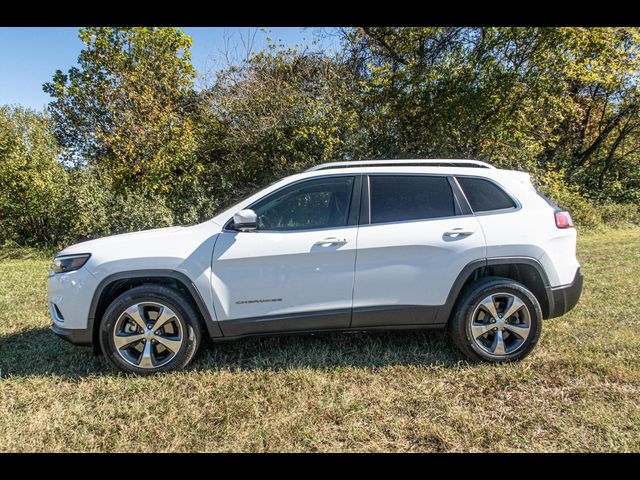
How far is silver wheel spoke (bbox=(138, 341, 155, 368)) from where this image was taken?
10.5 ft

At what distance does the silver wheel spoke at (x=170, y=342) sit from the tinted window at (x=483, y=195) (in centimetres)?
275

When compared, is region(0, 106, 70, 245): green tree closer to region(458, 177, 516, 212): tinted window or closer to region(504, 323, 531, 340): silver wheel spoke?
region(458, 177, 516, 212): tinted window

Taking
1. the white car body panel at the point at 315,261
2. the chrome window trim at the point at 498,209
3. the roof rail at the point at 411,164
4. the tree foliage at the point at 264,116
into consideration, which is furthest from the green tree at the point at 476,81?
the white car body panel at the point at 315,261

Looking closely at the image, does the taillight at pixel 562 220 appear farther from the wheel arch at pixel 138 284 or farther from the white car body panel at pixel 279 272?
the wheel arch at pixel 138 284

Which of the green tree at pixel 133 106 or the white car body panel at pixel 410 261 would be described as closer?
the white car body panel at pixel 410 261

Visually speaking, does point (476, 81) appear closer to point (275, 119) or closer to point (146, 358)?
point (275, 119)

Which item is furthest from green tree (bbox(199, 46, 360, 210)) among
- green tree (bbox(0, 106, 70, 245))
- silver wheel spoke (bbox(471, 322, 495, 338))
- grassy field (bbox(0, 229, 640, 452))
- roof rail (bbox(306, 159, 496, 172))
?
silver wheel spoke (bbox(471, 322, 495, 338))

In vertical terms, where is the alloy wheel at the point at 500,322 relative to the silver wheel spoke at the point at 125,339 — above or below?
above

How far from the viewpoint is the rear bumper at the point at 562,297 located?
3.34 m

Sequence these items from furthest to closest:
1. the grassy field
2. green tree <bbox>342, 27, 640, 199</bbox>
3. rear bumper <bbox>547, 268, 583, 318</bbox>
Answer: green tree <bbox>342, 27, 640, 199</bbox>, rear bumper <bbox>547, 268, 583, 318</bbox>, the grassy field

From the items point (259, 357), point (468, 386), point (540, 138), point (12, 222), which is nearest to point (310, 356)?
point (259, 357)

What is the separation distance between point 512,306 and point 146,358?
3079 millimetres

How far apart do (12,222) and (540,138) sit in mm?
16153
